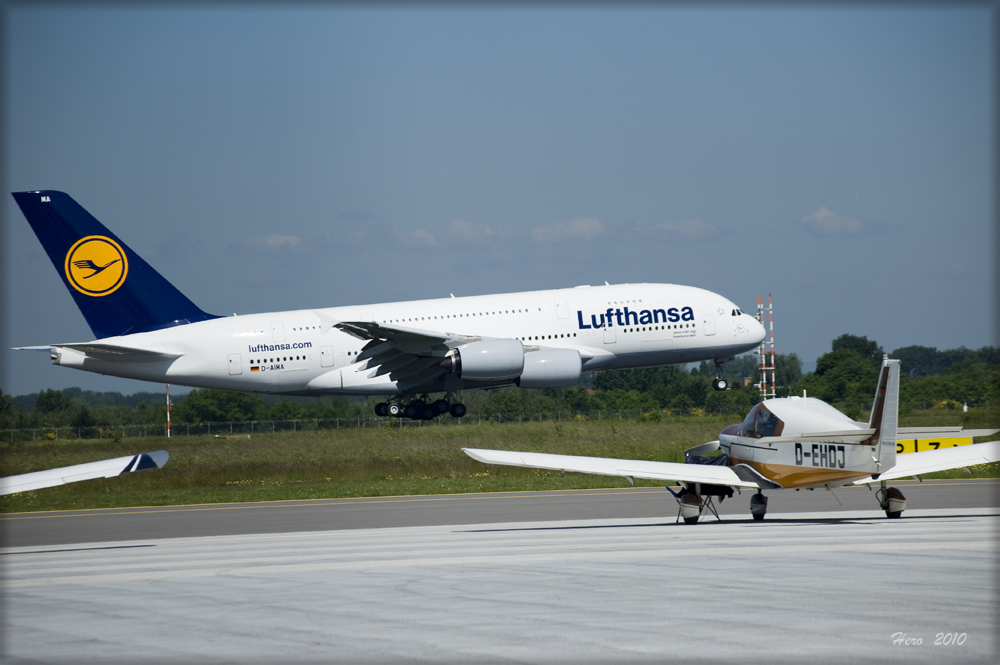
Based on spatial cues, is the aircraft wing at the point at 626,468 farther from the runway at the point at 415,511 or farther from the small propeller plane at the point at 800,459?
the runway at the point at 415,511

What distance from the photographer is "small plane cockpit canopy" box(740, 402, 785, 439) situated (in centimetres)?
1775

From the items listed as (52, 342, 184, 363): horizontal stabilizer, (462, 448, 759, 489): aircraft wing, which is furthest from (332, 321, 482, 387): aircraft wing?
(462, 448, 759, 489): aircraft wing

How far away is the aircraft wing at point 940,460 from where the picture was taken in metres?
17.1

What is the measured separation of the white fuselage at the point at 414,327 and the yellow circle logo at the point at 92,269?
2635 millimetres

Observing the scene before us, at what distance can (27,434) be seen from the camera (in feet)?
179

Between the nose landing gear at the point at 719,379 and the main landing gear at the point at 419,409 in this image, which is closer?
the nose landing gear at the point at 719,379

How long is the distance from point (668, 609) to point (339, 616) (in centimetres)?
343

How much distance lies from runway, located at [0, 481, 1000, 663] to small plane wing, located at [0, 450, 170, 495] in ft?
4.23

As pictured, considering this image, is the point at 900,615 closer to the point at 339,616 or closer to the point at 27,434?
the point at 339,616

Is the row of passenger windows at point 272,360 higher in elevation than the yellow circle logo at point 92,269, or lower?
lower

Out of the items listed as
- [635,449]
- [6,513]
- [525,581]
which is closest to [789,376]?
[635,449]

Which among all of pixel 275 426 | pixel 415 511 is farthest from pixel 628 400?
pixel 415 511

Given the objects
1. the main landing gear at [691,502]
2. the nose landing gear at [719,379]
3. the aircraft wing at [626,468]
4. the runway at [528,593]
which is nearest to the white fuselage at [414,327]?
the nose landing gear at [719,379]

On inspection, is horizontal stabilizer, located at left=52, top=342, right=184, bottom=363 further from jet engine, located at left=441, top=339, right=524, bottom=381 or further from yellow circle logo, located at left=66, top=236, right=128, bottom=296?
jet engine, located at left=441, top=339, right=524, bottom=381
